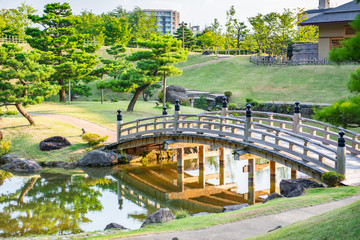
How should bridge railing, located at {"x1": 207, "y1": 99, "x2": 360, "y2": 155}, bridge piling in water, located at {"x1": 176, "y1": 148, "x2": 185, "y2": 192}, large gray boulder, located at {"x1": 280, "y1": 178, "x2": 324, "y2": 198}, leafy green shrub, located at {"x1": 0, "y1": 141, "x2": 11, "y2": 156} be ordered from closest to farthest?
large gray boulder, located at {"x1": 280, "y1": 178, "x2": 324, "y2": 198}, bridge railing, located at {"x1": 207, "y1": 99, "x2": 360, "y2": 155}, bridge piling in water, located at {"x1": 176, "y1": 148, "x2": 185, "y2": 192}, leafy green shrub, located at {"x1": 0, "y1": 141, "x2": 11, "y2": 156}

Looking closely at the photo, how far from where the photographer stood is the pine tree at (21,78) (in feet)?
93.3

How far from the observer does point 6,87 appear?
28719 mm

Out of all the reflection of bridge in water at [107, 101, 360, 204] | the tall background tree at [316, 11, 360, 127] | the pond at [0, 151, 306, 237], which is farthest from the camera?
the pond at [0, 151, 306, 237]

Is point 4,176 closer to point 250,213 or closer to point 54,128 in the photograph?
point 54,128

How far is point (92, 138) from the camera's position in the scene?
2812 centimetres

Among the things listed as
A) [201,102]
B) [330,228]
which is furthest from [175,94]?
[330,228]

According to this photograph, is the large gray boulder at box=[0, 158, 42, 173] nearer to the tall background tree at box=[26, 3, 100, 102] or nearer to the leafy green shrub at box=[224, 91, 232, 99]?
the tall background tree at box=[26, 3, 100, 102]

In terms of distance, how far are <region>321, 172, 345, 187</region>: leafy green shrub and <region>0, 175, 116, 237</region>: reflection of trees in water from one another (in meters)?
9.02

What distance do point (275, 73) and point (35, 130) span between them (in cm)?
3154

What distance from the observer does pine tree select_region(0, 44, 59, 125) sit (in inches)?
1120

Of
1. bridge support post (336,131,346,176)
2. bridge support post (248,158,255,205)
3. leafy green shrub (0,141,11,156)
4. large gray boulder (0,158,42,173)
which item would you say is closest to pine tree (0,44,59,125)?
leafy green shrub (0,141,11,156)

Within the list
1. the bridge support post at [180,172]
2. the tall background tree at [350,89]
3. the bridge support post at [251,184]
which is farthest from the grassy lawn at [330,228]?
the bridge support post at [180,172]

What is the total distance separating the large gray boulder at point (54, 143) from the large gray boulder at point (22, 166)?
5.60ft

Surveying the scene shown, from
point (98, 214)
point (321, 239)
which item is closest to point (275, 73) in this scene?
point (98, 214)
